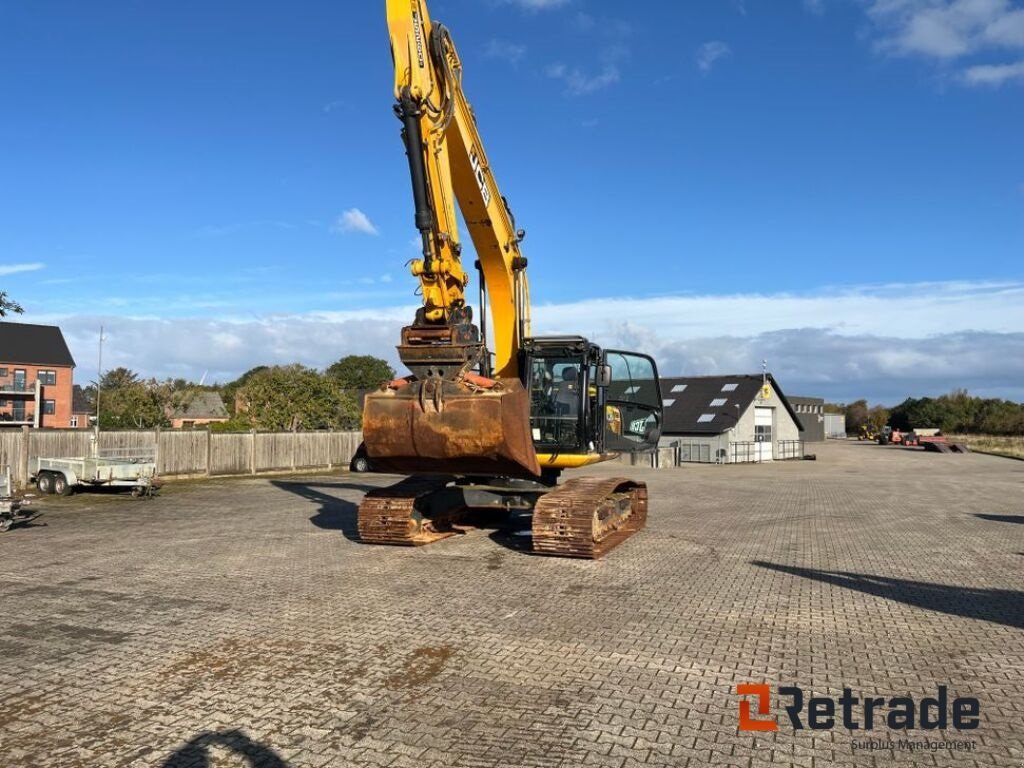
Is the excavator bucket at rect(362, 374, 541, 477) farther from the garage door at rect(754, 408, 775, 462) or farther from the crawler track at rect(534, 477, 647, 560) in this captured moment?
the garage door at rect(754, 408, 775, 462)

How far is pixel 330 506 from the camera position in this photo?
18125mm

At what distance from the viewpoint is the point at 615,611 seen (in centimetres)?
805

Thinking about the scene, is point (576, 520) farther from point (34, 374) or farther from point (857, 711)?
point (34, 374)

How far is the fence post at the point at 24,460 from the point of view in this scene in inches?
863

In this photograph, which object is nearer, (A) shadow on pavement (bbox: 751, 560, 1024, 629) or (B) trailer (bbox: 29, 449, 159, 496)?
(A) shadow on pavement (bbox: 751, 560, 1024, 629)

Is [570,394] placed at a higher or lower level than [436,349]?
lower

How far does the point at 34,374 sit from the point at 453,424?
66.9m

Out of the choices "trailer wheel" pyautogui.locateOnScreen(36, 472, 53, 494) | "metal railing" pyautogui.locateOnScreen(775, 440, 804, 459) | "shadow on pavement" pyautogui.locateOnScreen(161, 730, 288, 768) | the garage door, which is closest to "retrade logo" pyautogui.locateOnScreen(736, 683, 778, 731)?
"shadow on pavement" pyautogui.locateOnScreen(161, 730, 288, 768)

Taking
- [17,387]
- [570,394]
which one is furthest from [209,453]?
[17,387]

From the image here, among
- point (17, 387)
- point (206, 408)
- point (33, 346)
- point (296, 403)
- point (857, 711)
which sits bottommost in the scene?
point (857, 711)

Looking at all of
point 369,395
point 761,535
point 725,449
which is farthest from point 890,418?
point 369,395

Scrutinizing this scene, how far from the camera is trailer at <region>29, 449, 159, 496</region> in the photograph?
20.0 meters

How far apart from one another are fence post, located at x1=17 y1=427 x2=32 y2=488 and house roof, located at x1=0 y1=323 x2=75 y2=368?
159 feet

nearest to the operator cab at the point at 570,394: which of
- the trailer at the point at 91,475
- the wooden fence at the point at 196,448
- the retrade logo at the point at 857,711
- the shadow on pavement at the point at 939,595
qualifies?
the shadow on pavement at the point at 939,595
